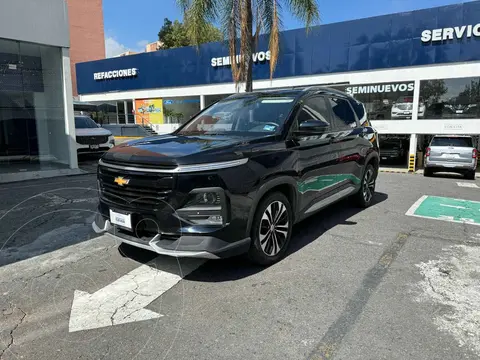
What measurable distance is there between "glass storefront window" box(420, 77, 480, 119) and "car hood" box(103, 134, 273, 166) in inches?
533

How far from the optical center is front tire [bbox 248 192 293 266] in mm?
3699

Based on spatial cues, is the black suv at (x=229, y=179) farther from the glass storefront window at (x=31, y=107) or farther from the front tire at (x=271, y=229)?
the glass storefront window at (x=31, y=107)

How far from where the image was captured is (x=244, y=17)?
11.8 m

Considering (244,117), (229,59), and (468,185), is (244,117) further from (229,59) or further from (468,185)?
(229,59)

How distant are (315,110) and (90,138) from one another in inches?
439

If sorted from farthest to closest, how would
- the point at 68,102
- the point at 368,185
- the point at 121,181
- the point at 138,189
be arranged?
the point at 68,102 → the point at 368,185 → the point at 121,181 → the point at 138,189

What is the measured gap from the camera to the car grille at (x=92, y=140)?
13.6 metres

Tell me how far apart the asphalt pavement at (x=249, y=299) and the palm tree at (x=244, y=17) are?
846 centimetres

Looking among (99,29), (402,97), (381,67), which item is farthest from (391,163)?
(99,29)

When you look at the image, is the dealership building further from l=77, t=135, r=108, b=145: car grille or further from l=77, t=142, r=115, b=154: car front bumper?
l=77, t=142, r=115, b=154: car front bumper

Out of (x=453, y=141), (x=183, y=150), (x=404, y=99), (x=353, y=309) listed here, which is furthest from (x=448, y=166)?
(x=183, y=150)

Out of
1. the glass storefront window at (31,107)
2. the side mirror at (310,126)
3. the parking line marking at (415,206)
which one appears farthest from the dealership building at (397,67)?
the side mirror at (310,126)

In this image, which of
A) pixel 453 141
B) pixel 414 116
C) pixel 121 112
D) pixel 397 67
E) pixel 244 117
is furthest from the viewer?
pixel 121 112

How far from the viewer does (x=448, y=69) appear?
47.8 ft
